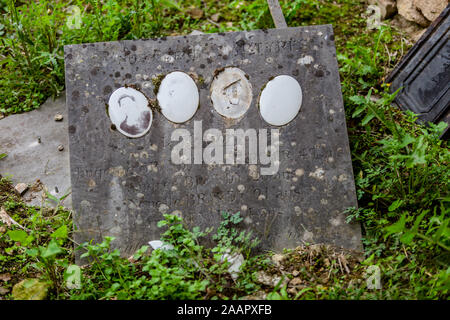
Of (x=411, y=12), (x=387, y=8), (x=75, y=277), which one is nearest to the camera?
(x=75, y=277)

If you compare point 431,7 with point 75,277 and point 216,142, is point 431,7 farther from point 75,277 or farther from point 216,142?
point 75,277

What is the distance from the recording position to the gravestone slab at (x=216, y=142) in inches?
98.8

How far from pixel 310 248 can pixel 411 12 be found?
8.35 ft

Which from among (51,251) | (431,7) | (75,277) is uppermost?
(431,7)

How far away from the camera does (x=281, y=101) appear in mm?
2559

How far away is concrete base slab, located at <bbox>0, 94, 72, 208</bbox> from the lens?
9.96 feet

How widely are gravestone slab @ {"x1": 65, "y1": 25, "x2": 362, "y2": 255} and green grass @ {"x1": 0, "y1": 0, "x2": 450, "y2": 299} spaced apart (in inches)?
6.5

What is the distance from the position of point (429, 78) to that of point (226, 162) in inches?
69.1

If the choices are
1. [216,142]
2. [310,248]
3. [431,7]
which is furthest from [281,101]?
[431,7]

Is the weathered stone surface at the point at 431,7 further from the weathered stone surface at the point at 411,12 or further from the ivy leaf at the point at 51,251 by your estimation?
the ivy leaf at the point at 51,251

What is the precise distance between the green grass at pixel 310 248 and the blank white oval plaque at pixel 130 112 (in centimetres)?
69

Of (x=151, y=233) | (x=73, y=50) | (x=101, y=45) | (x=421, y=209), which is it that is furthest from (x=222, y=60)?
(x=421, y=209)

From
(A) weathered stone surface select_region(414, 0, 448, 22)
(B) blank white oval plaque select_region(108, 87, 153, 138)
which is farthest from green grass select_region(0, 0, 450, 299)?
(B) blank white oval plaque select_region(108, 87, 153, 138)

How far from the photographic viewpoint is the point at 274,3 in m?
3.05
